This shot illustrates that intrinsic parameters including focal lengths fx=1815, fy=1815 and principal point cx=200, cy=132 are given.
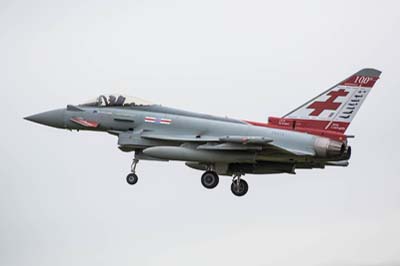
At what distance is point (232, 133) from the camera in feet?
212

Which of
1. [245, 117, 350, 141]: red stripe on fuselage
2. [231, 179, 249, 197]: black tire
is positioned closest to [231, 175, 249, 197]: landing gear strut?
[231, 179, 249, 197]: black tire

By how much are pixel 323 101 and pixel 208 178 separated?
4.96 meters

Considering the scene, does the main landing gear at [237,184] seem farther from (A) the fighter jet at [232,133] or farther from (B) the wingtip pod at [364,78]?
(B) the wingtip pod at [364,78]

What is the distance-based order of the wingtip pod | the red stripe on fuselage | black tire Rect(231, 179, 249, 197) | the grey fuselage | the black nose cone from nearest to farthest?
the grey fuselage, the red stripe on fuselage, the wingtip pod, black tire Rect(231, 179, 249, 197), the black nose cone

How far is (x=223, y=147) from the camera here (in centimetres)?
6419

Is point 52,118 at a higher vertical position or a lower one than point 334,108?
lower

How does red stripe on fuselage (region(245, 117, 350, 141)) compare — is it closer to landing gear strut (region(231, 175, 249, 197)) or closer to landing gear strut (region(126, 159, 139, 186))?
landing gear strut (region(231, 175, 249, 197))

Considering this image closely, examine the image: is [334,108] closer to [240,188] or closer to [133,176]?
[240,188]

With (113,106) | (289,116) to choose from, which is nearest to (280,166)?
(289,116)

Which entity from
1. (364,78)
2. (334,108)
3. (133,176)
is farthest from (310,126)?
(133,176)

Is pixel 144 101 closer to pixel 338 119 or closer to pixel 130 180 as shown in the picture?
pixel 130 180

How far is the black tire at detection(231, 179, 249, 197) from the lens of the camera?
2591 inches

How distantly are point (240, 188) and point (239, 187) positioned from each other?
0.05 m

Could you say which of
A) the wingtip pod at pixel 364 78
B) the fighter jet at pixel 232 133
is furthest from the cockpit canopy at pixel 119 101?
the wingtip pod at pixel 364 78
